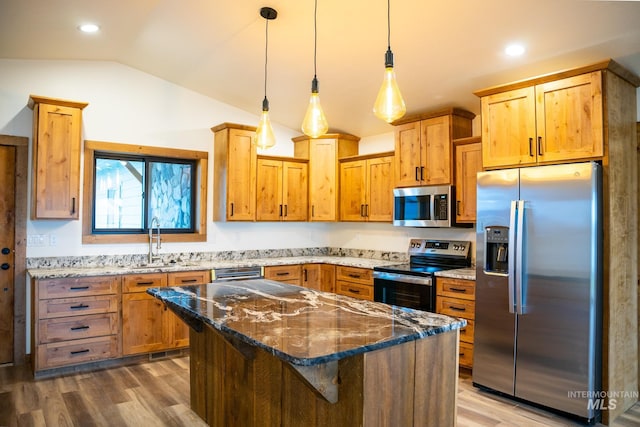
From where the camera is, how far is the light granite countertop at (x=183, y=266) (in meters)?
3.87

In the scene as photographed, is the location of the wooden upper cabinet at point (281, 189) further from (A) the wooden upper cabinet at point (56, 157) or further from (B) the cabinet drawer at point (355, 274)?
(A) the wooden upper cabinet at point (56, 157)

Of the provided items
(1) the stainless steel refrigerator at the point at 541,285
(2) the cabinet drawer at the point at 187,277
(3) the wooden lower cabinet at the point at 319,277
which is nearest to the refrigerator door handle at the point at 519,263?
(1) the stainless steel refrigerator at the point at 541,285

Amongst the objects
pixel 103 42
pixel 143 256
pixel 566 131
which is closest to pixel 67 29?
pixel 103 42

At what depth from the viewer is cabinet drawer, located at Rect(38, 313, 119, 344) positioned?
12.2 ft

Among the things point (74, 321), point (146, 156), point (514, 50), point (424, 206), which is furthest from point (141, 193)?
point (514, 50)

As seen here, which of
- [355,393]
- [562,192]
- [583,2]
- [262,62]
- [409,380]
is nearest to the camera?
[355,393]

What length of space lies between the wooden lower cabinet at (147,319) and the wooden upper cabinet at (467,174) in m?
2.75

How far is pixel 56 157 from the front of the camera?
12.8 feet

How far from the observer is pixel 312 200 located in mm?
5543

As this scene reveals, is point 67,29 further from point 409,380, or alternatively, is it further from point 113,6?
point 409,380

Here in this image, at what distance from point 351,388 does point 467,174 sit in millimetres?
2931

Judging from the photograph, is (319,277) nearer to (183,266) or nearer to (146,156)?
(183,266)

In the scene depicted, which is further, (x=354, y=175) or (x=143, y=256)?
(x=354, y=175)

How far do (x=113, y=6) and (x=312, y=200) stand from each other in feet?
9.97
